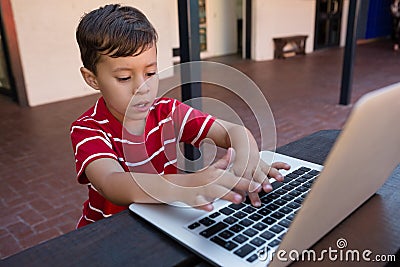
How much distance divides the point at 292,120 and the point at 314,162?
10.9ft

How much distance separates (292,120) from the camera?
168 inches

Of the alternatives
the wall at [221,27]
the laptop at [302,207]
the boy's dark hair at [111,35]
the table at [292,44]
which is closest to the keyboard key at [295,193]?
the laptop at [302,207]

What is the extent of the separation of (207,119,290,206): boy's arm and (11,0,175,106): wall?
435 centimetres

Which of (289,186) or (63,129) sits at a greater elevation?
(289,186)

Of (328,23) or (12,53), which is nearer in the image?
(12,53)

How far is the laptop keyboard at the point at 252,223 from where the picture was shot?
2.07ft

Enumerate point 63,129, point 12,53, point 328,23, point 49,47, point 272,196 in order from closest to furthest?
1. point 272,196
2. point 63,129
3. point 12,53
4. point 49,47
5. point 328,23

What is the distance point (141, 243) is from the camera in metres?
0.69

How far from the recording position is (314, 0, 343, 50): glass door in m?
9.56

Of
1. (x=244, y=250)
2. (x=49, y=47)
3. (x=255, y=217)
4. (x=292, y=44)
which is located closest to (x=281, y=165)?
(x=255, y=217)

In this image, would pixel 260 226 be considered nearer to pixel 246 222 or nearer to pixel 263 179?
pixel 246 222

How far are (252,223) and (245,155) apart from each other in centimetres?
28

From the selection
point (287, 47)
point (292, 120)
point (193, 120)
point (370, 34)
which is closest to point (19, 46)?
point (292, 120)

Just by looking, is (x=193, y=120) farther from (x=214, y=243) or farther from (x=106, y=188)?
(x=214, y=243)
